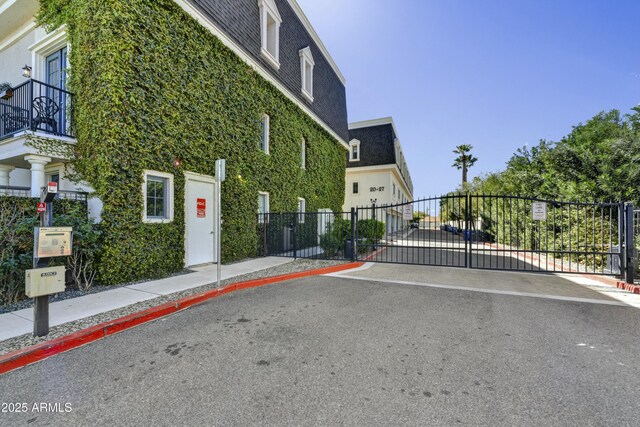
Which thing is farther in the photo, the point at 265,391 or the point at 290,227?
the point at 290,227

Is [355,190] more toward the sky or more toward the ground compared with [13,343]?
more toward the sky

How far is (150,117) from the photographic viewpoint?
661cm

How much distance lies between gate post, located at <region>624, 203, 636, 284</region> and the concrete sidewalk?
9.05m

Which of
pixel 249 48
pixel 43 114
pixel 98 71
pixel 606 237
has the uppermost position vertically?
pixel 249 48

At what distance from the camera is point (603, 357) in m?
3.19

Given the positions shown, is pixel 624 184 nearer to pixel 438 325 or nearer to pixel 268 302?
pixel 438 325

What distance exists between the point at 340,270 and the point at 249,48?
28.3ft

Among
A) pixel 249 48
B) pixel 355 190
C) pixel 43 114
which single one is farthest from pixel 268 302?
pixel 355 190

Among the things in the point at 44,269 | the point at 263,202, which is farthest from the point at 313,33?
the point at 44,269

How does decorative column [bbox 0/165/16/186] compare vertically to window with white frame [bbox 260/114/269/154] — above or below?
below

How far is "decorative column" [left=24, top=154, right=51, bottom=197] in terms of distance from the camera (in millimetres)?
6345

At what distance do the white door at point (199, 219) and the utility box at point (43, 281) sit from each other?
13.6 feet

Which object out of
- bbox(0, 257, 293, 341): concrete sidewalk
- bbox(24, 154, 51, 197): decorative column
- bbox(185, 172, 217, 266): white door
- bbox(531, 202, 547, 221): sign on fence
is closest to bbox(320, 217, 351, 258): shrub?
bbox(0, 257, 293, 341): concrete sidewalk

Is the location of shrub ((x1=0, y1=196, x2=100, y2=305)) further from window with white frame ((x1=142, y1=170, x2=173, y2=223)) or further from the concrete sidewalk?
window with white frame ((x1=142, y1=170, x2=173, y2=223))
